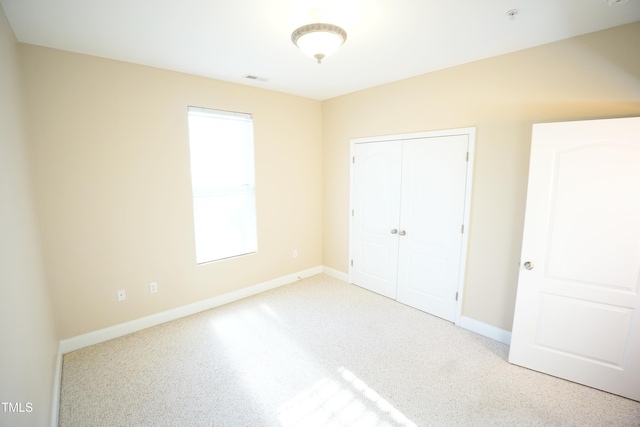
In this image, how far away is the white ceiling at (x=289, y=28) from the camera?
1813 millimetres

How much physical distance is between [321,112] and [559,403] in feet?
13.2

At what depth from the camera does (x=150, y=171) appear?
2922 mm

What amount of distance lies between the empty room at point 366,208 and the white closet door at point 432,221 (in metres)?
0.02

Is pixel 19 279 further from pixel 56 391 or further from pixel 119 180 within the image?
pixel 119 180

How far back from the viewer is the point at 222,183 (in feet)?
11.3

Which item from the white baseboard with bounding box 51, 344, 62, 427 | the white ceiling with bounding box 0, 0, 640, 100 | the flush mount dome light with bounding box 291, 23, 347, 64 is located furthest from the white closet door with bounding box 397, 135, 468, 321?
the white baseboard with bounding box 51, 344, 62, 427

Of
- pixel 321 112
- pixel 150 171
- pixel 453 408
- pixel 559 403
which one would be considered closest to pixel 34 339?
pixel 150 171

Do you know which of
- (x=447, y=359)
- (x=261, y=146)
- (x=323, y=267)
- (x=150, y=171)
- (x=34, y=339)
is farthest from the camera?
(x=323, y=267)

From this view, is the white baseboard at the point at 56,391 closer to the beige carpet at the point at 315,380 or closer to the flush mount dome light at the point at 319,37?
the beige carpet at the point at 315,380

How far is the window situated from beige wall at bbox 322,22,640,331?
1733 millimetres

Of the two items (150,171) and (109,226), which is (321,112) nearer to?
(150,171)

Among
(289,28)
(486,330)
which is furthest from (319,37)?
(486,330)

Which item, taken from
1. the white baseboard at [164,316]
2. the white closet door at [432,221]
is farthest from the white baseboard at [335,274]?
the white closet door at [432,221]

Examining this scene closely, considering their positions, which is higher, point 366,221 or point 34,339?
point 366,221
